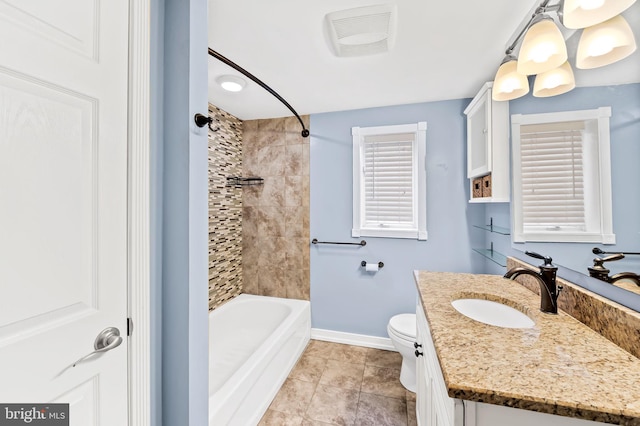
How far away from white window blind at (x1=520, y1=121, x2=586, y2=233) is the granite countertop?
42 centimetres

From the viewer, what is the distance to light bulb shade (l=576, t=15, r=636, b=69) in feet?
2.82

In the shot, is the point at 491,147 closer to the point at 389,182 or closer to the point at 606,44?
the point at 606,44

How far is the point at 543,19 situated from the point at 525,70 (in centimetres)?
19

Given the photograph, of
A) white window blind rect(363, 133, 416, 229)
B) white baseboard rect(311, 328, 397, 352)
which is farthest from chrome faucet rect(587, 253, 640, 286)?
white baseboard rect(311, 328, 397, 352)

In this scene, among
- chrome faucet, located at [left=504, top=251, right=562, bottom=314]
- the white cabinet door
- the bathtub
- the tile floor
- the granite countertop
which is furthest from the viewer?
the white cabinet door

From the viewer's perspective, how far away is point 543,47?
43.0 inches

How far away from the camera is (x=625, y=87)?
858 millimetres

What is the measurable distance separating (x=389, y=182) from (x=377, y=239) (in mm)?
571

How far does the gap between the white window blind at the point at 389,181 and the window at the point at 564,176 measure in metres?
1.03

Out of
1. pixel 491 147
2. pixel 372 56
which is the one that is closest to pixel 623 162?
pixel 491 147
